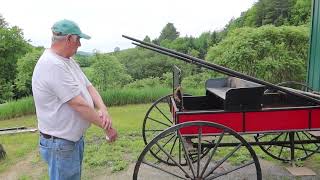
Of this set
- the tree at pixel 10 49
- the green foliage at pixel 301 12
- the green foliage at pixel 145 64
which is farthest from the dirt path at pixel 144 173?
the tree at pixel 10 49

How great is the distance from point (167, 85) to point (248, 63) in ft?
9.37

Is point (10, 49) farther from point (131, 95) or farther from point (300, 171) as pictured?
point (300, 171)

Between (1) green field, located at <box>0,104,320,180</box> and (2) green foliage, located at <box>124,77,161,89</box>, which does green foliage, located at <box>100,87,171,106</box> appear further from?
(1) green field, located at <box>0,104,320,180</box>

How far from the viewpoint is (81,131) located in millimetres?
3277

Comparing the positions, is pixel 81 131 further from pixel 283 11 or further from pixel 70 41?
pixel 283 11

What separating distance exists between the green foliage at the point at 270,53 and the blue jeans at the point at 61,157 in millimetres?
7590

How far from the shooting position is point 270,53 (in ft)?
34.1

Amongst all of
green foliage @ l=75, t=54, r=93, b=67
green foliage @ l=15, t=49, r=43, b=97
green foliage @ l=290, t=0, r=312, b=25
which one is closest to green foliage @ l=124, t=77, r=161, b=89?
green foliage @ l=75, t=54, r=93, b=67

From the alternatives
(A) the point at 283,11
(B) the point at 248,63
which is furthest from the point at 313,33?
(A) the point at 283,11

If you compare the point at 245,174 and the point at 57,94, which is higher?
the point at 57,94

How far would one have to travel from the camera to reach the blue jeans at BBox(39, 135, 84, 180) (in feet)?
10.5

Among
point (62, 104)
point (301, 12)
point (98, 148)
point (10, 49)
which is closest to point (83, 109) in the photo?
point (62, 104)

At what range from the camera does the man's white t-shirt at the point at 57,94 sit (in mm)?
3059

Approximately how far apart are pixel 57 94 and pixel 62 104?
0.32 feet
